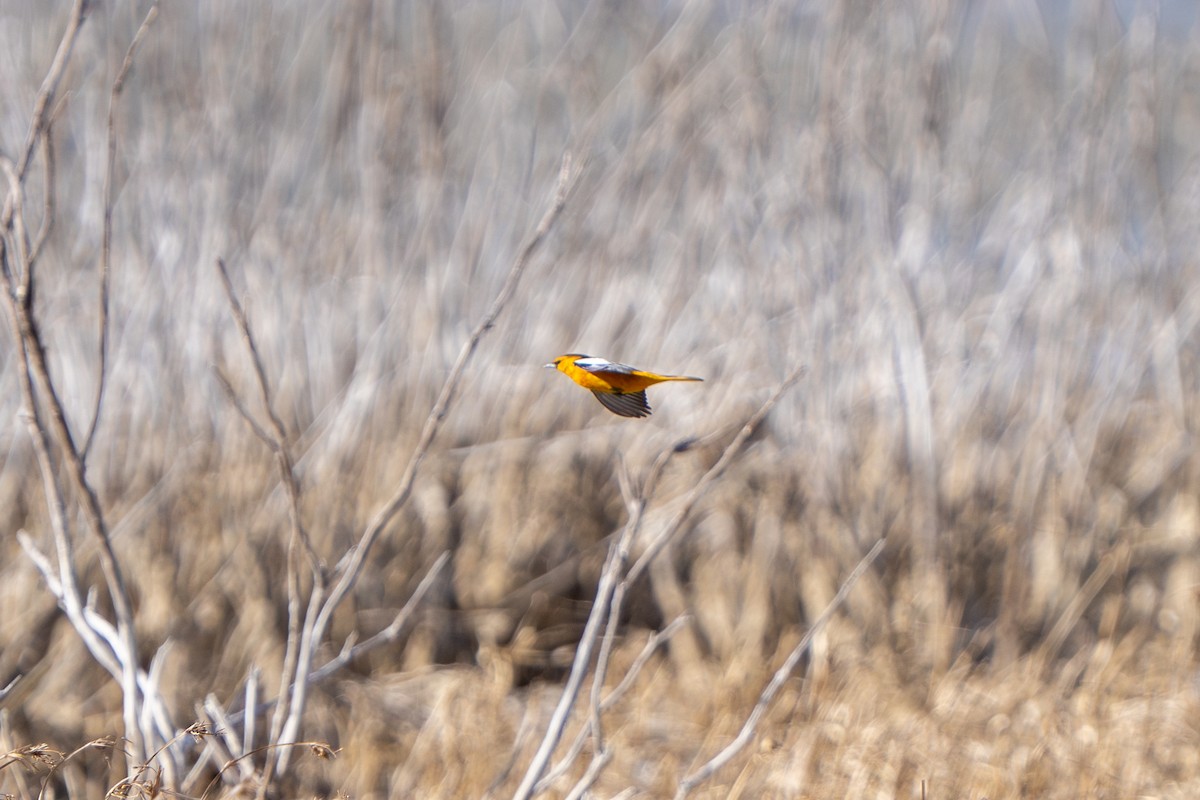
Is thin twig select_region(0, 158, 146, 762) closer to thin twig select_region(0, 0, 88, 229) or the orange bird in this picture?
thin twig select_region(0, 0, 88, 229)

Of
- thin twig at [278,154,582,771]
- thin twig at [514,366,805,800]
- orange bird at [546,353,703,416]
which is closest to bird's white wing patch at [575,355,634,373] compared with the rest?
orange bird at [546,353,703,416]

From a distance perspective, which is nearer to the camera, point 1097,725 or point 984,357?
point 1097,725

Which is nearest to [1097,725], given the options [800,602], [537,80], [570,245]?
[800,602]

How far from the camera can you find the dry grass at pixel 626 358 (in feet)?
9.91

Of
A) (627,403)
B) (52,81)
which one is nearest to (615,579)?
(627,403)

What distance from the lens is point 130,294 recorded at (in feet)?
10.2

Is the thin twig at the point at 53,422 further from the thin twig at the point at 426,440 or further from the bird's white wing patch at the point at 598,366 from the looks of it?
the bird's white wing patch at the point at 598,366

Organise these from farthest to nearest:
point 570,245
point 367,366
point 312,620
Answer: point 570,245 < point 367,366 < point 312,620

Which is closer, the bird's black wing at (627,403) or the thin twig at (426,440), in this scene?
the bird's black wing at (627,403)

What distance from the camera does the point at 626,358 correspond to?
301cm

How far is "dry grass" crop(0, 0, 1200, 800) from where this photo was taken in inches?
119

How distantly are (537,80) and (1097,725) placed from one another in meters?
2.48

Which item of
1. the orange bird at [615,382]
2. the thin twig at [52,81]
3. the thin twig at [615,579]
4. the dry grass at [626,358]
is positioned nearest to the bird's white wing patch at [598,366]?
the orange bird at [615,382]

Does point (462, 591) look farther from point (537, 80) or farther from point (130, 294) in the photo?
point (537, 80)
